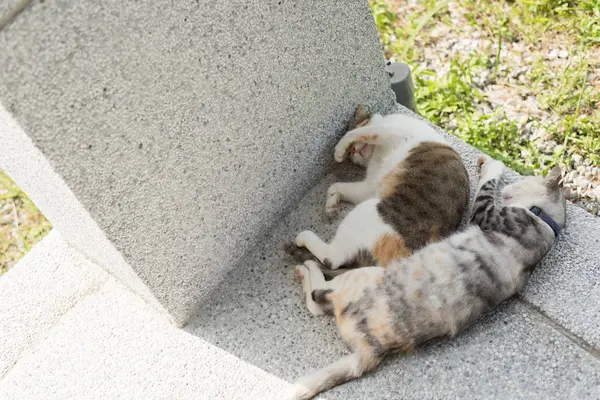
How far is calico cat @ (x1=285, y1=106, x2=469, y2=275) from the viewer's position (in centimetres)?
249

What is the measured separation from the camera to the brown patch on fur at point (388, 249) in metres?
2.42

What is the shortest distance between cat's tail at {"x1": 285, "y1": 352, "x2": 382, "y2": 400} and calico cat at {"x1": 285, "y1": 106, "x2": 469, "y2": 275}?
421 millimetres

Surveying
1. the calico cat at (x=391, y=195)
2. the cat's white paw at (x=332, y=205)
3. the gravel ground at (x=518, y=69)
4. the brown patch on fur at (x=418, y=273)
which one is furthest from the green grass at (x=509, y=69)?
the brown patch on fur at (x=418, y=273)

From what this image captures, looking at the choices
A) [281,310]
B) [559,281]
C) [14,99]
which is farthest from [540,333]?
[14,99]

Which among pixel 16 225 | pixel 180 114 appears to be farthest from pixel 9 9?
pixel 16 225

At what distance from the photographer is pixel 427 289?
2.21m

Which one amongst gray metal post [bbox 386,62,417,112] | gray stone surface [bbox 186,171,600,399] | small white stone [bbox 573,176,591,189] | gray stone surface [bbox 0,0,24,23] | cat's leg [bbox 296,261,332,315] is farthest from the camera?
gray metal post [bbox 386,62,417,112]

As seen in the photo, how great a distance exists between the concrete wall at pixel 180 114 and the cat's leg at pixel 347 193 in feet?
0.48

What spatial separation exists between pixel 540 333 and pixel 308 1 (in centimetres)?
166

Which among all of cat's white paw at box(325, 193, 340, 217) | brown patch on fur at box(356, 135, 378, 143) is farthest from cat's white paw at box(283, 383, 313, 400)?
brown patch on fur at box(356, 135, 378, 143)

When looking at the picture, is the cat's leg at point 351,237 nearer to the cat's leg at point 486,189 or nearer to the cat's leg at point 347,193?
the cat's leg at point 347,193

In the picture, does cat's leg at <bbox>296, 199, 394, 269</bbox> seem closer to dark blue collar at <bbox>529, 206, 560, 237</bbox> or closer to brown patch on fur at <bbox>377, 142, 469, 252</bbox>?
brown patch on fur at <bbox>377, 142, 469, 252</bbox>

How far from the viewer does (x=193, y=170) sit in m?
2.24

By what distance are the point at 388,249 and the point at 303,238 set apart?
41cm
